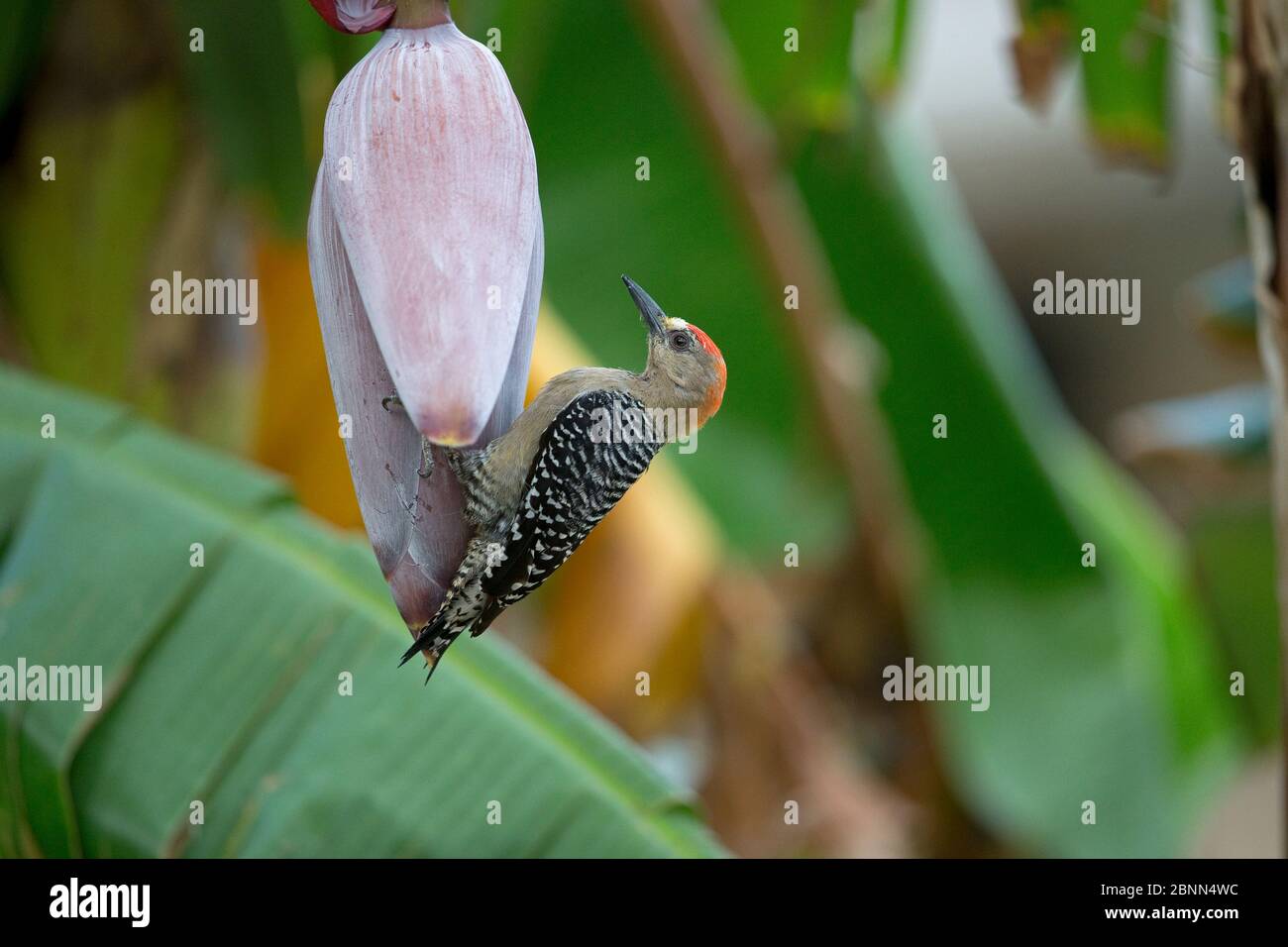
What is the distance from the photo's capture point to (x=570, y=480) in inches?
8.5

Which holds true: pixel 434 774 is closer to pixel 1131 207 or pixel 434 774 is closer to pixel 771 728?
pixel 771 728

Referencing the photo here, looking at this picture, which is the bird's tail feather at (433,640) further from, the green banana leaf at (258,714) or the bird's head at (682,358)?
the green banana leaf at (258,714)

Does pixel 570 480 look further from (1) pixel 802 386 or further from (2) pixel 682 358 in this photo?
(1) pixel 802 386

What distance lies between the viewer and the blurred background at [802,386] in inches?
22.4

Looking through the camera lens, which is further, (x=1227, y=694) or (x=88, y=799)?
(x=1227, y=694)

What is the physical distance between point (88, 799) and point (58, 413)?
0.19 metres

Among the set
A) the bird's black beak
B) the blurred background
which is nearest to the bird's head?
the bird's black beak

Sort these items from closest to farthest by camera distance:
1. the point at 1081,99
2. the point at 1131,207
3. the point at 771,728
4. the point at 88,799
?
the point at 88,799 < the point at 1081,99 < the point at 771,728 < the point at 1131,207

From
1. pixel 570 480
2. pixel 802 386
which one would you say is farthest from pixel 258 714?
pixel 802 386

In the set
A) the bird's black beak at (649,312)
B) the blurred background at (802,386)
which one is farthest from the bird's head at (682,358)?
the blurred background at (802,386)

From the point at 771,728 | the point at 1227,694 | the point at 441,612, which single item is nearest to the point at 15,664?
the point at 441,612

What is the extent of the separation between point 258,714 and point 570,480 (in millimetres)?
314

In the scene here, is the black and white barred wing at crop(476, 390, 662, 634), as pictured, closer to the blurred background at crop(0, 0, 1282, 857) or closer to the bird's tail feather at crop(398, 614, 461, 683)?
the bird's tail feather at crop(398, 614, 461, 683)

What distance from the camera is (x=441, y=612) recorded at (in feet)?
0.61
